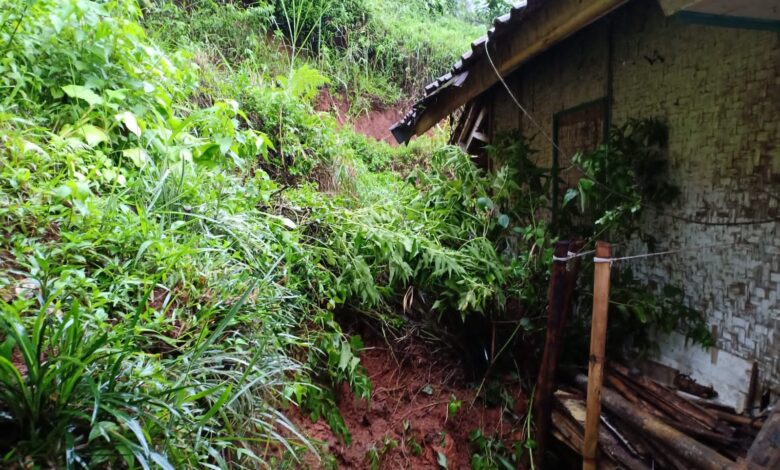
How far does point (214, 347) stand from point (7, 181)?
4.25 ft

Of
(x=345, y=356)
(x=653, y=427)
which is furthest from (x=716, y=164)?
(x=345, y=356)

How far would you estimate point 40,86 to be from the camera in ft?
8.55

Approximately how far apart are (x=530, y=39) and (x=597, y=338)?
190 cm

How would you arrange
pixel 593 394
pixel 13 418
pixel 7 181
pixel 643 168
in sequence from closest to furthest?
pixel 13 418, pixel 7 181, pixel 593 394, pixel 643 168

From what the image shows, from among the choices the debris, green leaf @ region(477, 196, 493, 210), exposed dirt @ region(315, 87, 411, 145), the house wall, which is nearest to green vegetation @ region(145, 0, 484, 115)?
exposed dirt @ region(315, 87, 411, 145)

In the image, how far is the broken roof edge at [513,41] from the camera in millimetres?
2402

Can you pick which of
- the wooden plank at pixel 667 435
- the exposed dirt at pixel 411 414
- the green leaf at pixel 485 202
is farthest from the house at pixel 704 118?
the exposed dirt at pixel 411 414

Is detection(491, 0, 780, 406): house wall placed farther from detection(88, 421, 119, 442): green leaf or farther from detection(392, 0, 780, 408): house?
detection(88, 421, 119, 442): green leaf

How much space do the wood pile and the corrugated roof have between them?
2.45m

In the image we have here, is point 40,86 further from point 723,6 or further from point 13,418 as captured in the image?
point 723,6

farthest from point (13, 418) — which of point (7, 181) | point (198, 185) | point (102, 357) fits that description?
point (198, 185)

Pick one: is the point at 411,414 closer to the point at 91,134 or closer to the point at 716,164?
the point at 716,164

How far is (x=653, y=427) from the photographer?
246 cm

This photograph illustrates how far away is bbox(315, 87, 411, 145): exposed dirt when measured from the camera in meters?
8.92
